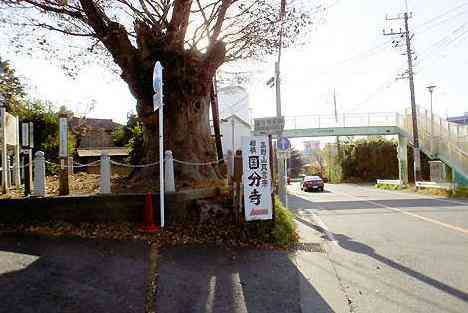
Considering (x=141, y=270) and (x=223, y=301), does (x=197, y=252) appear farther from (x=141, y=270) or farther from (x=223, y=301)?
(x=223, y=301)

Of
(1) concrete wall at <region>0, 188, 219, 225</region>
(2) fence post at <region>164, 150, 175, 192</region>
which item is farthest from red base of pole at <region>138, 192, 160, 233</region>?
(2) fence post at <region>164, 150, 175, 192</region>

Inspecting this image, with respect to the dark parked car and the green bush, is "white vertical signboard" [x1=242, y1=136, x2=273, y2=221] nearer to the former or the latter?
the green bush

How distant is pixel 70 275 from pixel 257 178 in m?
4.15

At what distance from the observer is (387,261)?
6773 mm

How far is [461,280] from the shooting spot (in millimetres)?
5559

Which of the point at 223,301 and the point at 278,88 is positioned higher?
the point at 278,88

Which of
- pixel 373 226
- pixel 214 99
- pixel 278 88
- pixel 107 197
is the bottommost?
pixel 373 226

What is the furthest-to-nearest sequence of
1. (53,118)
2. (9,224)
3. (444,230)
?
(53,118), (444,230), (9,224)

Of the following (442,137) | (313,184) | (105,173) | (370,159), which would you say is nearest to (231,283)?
(105,173)

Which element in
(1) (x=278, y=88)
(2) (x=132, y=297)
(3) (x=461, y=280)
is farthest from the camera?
(1) (x=278, y=88)

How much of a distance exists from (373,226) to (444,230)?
5.88 ft

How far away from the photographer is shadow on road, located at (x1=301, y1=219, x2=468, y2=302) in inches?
201

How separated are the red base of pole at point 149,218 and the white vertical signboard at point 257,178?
6.30 feet

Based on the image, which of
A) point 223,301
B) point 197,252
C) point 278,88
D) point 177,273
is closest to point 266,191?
point 197,252
